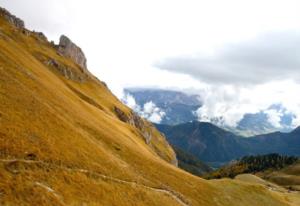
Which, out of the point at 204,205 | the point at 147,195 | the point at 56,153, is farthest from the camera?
the point at 204,205

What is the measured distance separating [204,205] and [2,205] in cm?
4318

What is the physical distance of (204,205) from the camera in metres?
67.9

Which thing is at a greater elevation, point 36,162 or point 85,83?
point 85,83

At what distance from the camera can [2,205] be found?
107 ft

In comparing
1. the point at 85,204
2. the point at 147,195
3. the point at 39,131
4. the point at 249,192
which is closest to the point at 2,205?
the point at 85,204

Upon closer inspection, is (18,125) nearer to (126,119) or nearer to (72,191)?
(72,191)

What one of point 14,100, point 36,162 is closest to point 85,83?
point 14,100

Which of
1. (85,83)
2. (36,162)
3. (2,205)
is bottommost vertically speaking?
(2,205)

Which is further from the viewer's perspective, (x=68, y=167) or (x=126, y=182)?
(x=126, y=182)

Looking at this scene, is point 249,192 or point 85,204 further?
point 249,192

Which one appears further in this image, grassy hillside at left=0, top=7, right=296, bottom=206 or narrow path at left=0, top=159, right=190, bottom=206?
narrow path at left=0, top=159, right=190, bottom=206

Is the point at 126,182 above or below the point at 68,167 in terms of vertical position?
above

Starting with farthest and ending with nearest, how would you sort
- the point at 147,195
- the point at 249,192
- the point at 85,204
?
the point at 249,192, the point at 147,195, the point at 85,204

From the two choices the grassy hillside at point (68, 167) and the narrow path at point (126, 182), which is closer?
the grassy hillside at point (68, 167)
